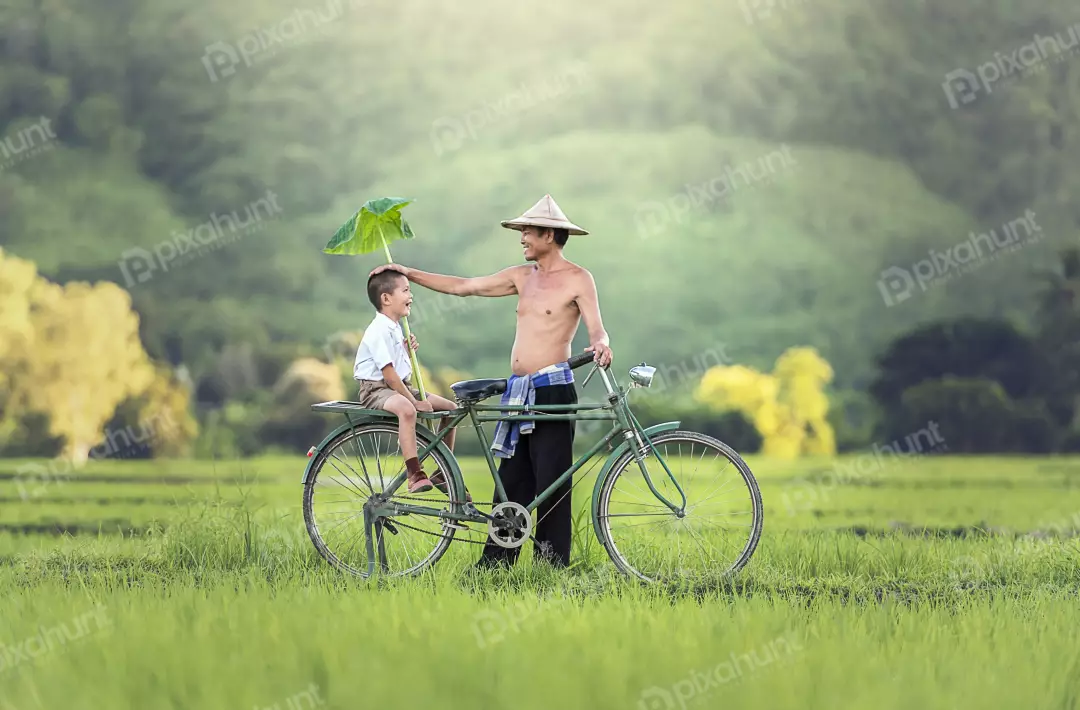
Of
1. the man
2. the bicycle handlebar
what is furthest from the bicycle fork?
the man

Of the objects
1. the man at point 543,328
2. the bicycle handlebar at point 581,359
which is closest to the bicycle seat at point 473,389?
the man at point 543,328

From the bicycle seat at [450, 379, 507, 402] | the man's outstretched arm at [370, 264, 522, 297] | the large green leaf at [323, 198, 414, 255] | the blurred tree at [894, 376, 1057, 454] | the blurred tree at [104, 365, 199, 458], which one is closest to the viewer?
the bicycle seat at [450, 379, 507, 402]

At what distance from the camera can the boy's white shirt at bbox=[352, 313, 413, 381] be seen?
625 cm

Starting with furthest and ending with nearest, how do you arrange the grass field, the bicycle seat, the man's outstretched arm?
1. the man's outstretched arm
2. the bicycle seat
3. the grass field

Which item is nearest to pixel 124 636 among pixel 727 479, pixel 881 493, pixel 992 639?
pixel 727 479

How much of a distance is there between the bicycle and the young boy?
0.42 feet

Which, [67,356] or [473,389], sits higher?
[67,356]

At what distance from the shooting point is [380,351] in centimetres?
624

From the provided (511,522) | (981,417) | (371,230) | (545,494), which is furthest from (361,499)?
(981,417)

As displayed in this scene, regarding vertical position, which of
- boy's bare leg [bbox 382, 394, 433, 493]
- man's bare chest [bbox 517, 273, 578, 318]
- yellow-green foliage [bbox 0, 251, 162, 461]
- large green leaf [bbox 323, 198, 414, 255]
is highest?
yellow-green foliage [bbox 0, 251, 162, 461]

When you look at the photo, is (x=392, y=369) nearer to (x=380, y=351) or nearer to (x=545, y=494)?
(x=380, y=351)

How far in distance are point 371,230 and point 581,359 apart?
1.55m

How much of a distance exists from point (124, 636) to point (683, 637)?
256cm

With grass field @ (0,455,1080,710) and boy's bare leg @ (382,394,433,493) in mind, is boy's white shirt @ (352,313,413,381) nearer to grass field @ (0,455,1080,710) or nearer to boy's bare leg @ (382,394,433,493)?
boy's bare leg @ (382,394,433,493)
